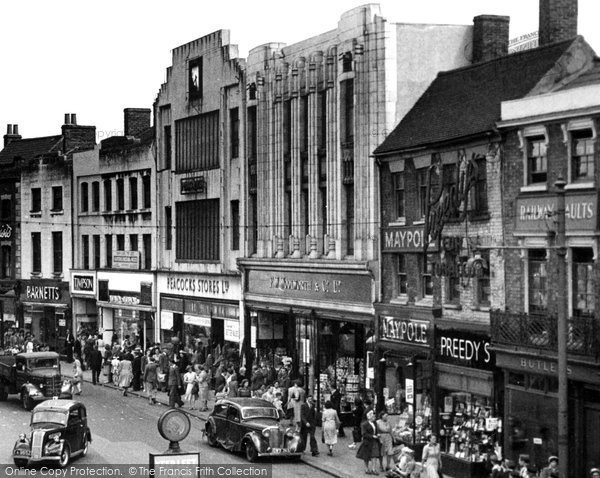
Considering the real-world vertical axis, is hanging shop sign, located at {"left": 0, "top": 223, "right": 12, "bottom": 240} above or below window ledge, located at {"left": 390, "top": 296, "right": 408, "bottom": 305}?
above

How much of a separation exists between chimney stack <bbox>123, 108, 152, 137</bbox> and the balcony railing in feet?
138

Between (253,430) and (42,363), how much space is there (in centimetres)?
1419

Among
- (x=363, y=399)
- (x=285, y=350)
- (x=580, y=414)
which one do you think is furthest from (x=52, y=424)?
(x=285, y=350)

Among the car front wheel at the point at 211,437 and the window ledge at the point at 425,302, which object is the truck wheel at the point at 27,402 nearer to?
the car front wheel at the point at 211,437

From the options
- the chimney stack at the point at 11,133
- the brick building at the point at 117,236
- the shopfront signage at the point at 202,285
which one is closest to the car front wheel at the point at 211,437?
the shopfront signage at the point at 202,285

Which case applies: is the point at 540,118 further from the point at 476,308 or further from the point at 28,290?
the point at 28,290

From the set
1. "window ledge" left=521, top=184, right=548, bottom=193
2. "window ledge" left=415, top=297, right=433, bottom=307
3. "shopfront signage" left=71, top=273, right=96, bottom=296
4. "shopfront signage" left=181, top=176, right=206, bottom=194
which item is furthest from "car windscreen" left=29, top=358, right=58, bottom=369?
"shopfront signage" left=71, top=273, right=96, bottom=296

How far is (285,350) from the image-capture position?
49.8 metres

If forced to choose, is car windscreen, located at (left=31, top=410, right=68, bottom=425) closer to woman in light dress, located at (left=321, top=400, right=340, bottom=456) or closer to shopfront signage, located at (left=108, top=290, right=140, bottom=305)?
woman in light dress, located at (left=321, top=400, right=340, bottom=456)

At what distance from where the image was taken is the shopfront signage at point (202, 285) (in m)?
54.5

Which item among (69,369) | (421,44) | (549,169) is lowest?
(69,369)

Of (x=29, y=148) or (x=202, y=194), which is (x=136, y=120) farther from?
(x=202, y=194)

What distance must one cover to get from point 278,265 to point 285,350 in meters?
3.55

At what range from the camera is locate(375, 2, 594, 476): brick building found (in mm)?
34312
